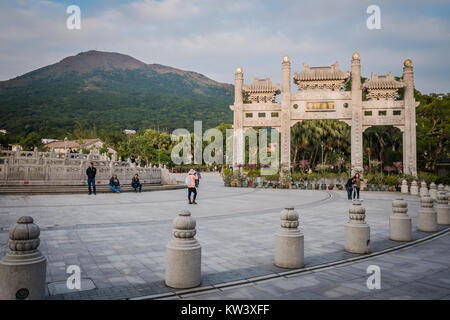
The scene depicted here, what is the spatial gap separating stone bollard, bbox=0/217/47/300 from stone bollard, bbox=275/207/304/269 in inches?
135

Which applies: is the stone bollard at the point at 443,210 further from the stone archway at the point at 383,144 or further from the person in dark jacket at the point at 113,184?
the stone archway at the point at 383,144

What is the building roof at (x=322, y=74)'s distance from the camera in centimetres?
2977

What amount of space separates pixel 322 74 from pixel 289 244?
92.2 feet

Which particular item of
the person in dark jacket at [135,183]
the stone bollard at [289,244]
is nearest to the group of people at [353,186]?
the stone bollard at [289,244]

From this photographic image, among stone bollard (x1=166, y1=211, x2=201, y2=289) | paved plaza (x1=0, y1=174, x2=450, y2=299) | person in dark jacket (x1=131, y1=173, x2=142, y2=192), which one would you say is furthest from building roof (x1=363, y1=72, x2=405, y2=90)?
stone bollard (x1=166, y1=211, x2=201, y2=289)

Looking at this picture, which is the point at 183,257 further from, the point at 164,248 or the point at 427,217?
the point at 427,217

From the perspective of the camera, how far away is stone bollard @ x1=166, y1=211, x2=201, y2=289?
414 centimetres

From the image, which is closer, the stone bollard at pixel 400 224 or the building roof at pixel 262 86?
the stone bollard at pixel 400 224

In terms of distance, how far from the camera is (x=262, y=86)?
3059 centimetres

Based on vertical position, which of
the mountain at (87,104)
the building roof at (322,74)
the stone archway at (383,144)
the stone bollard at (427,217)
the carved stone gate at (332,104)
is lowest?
the stone bollard at (427,217)

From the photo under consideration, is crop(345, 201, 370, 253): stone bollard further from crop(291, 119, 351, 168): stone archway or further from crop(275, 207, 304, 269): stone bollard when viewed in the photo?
crop(291, 119, 351, 168): stone archway

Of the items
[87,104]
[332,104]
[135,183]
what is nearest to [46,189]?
[135,183]

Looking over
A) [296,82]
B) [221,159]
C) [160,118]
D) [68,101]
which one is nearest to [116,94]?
[68,101]

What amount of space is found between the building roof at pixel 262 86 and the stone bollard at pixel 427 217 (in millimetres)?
23534
